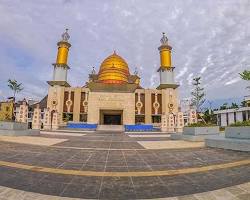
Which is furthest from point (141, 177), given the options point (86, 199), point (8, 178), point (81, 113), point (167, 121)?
point (81, 113)

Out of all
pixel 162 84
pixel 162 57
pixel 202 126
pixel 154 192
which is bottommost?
pixel 154 192

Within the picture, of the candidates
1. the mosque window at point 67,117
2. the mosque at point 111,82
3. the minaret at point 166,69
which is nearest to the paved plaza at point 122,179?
the mosque at point 111,82

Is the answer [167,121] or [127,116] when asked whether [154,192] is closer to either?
[167,121]

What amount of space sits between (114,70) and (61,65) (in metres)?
15.0

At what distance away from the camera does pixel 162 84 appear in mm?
55406

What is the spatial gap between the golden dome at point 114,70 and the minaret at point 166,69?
1068 centimetres

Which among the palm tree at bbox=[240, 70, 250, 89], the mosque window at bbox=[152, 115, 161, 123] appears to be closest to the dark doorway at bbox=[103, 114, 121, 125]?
the mosque window at bbox=[152, 115, 161, 123]

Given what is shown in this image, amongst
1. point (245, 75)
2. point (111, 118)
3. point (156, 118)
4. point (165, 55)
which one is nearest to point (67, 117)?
point (111, 118)

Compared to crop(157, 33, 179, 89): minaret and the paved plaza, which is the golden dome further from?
the paved plaza

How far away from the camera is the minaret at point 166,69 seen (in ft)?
182

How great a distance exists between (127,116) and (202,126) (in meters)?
31.0

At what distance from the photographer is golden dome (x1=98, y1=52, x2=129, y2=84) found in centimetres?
5583

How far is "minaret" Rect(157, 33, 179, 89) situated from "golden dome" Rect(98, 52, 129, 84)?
10.7 m

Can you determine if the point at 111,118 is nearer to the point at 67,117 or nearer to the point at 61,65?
the point at 67,117
